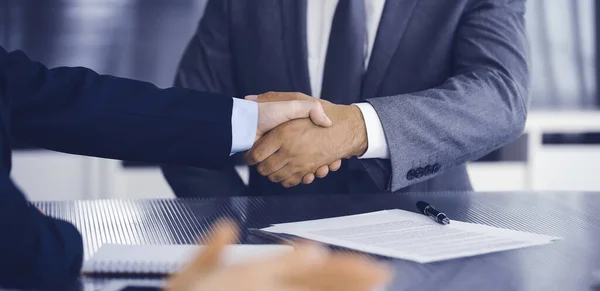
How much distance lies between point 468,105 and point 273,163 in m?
0.41

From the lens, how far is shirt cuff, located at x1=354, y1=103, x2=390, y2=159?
1542 millimetres

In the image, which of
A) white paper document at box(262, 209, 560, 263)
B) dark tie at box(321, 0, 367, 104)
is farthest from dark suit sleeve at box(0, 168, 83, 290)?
dark tie at box(321, 0, 367, 104)

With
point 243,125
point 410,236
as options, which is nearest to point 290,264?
point 410,236

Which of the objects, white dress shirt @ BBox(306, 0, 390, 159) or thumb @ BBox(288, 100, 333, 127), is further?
white dress shirt @ BBox(306, 0, 390, 159)

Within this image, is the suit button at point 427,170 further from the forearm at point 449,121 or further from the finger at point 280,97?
the finger at point 280,97

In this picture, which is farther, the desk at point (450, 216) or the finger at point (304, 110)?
the finger at point (304, 110)

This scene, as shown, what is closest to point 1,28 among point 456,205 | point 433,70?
point 433,70

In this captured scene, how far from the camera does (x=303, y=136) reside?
155 cm

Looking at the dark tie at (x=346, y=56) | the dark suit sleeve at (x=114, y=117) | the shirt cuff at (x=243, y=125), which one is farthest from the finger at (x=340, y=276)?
the dark tie at (x=346, y=56)

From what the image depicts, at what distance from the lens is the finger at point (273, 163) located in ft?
5.14

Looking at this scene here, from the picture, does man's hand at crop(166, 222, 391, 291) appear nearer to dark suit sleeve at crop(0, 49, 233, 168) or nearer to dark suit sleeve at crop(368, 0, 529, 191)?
dark suit sleeve at crop(0, 49, 233, 168)

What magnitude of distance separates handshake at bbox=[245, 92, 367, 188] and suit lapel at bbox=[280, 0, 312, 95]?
0.25m

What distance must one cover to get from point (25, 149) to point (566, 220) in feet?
7.39

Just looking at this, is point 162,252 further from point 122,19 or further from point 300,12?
point 122,19
